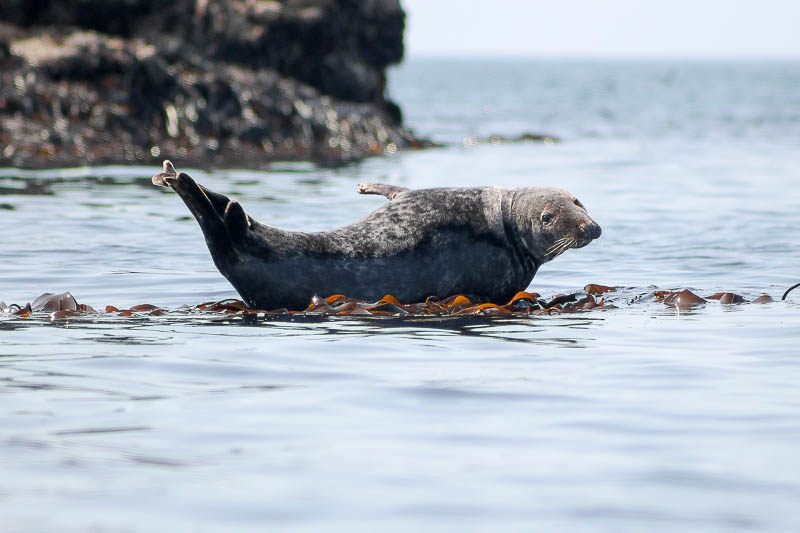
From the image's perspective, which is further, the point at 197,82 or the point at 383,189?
the point at 197,82

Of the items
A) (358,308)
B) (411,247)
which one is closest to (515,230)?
(411,247)

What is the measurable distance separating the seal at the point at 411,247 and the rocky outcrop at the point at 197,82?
486 inches

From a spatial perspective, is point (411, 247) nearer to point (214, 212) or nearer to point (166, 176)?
point (214, 212)

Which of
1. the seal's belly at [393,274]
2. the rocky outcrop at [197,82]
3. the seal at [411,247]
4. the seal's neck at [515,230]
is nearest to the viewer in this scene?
the seal at [411,247]

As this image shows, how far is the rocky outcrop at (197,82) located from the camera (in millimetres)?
19344

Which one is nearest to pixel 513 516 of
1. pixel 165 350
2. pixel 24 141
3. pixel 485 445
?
pixel 485 445

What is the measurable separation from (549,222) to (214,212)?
1975 mm

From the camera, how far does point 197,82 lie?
69.1 ft

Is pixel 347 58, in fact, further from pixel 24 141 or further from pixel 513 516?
pixel 513 516

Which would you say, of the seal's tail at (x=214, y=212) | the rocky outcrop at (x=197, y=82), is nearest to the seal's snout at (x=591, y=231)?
the seal's tail at (x=214, y=212)

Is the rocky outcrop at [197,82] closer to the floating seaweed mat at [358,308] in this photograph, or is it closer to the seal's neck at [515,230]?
the floating seaweed mat at [358,308]

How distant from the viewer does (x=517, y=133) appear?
110 feet

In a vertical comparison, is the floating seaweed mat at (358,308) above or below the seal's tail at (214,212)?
below

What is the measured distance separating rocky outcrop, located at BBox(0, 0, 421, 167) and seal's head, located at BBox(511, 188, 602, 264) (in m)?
12.5
